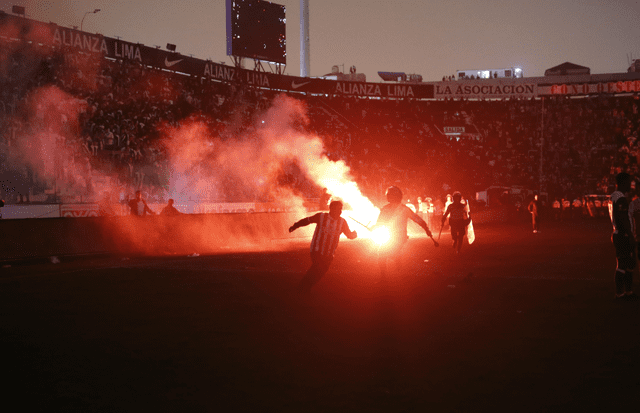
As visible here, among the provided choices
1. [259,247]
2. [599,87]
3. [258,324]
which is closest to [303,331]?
[258,324]

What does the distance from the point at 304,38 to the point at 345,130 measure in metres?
27.7

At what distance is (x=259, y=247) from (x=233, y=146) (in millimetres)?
22024

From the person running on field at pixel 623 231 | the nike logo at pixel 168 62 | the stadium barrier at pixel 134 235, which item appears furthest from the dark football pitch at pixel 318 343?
the nike logo at pixel 168 62

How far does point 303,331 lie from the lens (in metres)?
7.08

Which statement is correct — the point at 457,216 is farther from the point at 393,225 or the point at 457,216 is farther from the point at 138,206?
the point at 138,206

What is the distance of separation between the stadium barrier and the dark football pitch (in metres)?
4.31

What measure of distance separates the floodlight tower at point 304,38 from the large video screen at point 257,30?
83.3ft

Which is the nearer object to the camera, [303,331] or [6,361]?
[6,361]

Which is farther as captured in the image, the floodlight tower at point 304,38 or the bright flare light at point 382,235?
the floodlight tower at point 304,38

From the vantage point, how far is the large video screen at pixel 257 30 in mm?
47406

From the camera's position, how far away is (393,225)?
360 inches

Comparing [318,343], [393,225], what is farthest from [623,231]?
[318,343]

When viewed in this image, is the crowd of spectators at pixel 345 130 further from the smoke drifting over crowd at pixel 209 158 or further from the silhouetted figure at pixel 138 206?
the silhouetted figure at pixel 138 206

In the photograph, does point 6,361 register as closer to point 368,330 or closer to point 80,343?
point 80,343
